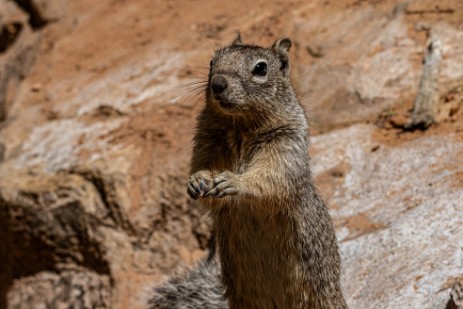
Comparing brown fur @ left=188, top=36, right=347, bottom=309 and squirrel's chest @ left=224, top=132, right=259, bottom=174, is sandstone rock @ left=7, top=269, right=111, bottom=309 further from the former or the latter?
squirrel's chest @ left=224, top=132, right=259, bottom=174

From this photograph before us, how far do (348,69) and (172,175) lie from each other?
221cm

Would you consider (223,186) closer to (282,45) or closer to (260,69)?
(260,69)

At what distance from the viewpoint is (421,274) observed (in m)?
5.43

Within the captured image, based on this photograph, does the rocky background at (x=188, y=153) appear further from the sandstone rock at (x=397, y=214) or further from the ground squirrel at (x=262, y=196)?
the ground squirrel at (x=262, y=196)

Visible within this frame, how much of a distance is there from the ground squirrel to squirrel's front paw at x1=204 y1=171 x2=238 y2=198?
79 mm

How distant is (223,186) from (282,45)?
1.62m

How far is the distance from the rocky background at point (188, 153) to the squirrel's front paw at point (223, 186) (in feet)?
5.07

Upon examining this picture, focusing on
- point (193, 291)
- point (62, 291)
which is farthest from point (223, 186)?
point (62, 291)

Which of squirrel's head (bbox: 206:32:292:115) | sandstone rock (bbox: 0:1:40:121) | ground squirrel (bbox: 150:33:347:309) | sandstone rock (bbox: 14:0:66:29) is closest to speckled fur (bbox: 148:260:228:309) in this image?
ground squirrel (bbox: 150:33:347:309)

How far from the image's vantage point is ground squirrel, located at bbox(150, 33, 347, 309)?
5074mm

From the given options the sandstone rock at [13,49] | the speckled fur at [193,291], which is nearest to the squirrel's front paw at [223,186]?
the speckled fur at [193,291]

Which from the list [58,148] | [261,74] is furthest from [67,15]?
[261,74]

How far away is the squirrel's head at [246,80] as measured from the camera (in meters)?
5.05

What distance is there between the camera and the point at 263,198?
4965 millimetres
